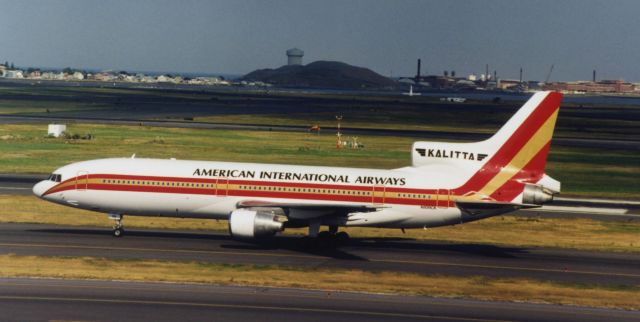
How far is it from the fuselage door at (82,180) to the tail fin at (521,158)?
2159 centimetres

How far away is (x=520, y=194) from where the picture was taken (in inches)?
1847

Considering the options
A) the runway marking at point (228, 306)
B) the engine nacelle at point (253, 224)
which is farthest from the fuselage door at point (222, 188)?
the runway marking at point (228, 306)

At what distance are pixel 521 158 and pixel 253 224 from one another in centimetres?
1546

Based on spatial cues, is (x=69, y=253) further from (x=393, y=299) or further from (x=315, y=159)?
(x=315, y=159)

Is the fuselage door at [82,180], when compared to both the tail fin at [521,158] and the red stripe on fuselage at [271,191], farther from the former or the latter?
the tail fin at [521,158]

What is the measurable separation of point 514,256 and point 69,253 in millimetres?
24409

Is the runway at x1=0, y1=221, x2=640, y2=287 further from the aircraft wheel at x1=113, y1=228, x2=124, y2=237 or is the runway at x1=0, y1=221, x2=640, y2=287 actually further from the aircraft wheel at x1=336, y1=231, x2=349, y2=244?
the aircraft wheel at x1=336, y1=231, x2=349, y2=244

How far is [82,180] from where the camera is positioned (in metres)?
A: 50.0

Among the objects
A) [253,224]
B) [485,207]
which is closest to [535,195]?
[485,207]

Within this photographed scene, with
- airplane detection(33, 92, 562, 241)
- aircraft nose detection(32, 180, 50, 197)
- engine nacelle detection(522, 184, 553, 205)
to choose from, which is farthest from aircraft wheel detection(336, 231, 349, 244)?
aircraft nose detection(32, 180, 50, 197)

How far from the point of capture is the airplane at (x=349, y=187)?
47469 millimetres

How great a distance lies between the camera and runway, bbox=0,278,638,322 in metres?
32.2

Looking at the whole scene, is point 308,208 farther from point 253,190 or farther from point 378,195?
point 378,195

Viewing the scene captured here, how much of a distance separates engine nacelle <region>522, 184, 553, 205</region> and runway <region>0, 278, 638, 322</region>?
437 inches
